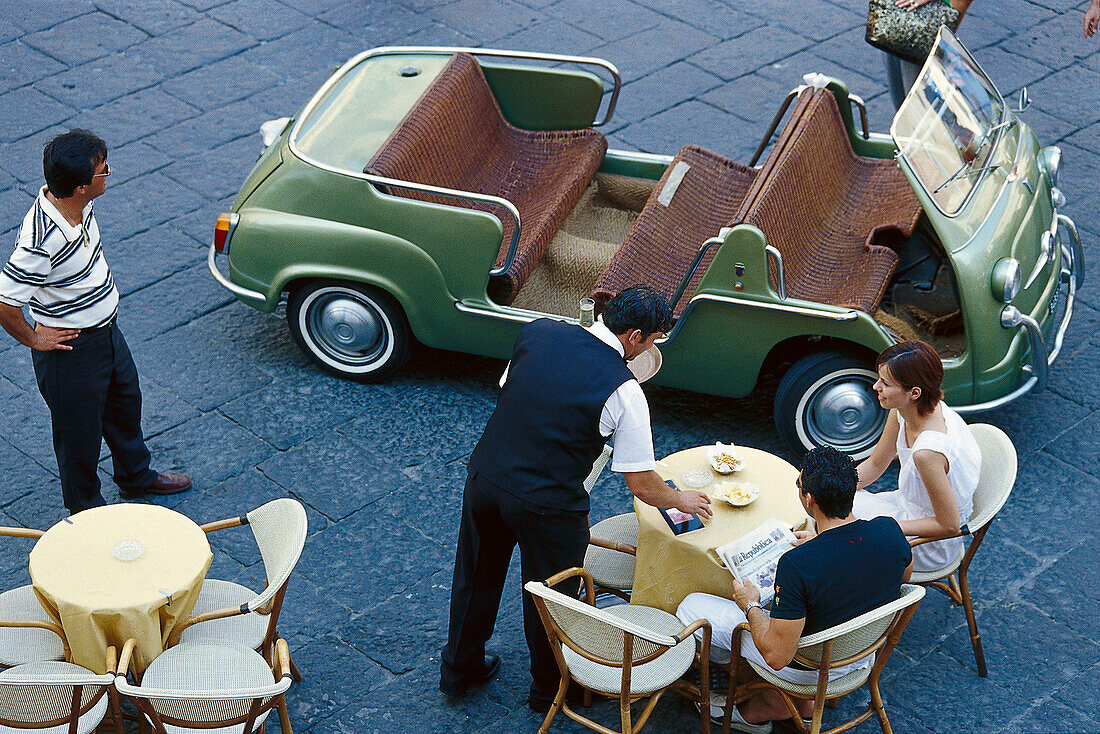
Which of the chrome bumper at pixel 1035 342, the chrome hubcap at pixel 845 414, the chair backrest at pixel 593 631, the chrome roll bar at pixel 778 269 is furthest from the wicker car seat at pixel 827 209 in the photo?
the chair backrest at pixel 593 631

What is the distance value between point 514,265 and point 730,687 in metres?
2.39

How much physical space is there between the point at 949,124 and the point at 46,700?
4367 millimetres

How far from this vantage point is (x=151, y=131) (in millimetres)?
7887

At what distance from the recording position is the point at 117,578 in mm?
3934

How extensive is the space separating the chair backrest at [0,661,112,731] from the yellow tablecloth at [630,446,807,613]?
1.75m


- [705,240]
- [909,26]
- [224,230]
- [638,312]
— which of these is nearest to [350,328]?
[224,230]

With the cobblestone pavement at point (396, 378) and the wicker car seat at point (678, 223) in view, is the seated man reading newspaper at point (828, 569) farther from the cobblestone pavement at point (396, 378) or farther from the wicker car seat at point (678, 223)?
the wicker car seat at point (678, 223)

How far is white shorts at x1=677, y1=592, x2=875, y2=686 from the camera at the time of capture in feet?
13.0

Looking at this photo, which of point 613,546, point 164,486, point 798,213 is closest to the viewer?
point 613,546

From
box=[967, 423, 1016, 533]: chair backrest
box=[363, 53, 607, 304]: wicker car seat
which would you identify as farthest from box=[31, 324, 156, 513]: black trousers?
box=[967, 423, 1016, 533]: chair backrest

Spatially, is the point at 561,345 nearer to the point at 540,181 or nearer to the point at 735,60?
the point at 540,181

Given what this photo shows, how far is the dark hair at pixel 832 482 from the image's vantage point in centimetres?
373

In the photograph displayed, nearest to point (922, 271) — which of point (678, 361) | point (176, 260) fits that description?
point (678, 361)

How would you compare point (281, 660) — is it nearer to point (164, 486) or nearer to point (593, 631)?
point (593, 631)
